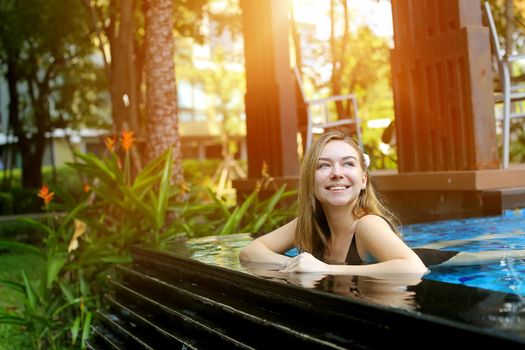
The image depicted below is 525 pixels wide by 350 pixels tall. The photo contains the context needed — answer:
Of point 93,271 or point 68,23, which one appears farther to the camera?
point 68,23

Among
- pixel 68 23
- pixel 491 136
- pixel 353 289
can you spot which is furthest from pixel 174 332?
pixel 68 23

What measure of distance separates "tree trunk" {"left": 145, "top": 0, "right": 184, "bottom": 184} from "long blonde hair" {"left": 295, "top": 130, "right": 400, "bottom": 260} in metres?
3.65

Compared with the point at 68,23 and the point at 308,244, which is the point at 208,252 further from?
the point at 68,23

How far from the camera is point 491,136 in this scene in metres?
5.70

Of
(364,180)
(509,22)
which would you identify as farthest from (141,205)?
(509,22)

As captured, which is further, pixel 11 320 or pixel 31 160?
pixel 31 160

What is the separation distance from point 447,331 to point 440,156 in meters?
4.40

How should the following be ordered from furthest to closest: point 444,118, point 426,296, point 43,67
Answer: point 43,67
point 444,118
point 426,296

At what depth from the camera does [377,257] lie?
3.14 meters

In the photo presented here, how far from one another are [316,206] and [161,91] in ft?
12.9

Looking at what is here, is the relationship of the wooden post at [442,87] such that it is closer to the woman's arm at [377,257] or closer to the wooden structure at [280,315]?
the woman's arm at [377,257]

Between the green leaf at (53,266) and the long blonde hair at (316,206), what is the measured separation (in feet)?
6.68

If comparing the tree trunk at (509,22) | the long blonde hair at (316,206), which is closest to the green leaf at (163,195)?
the long blonde hair at (316,206)

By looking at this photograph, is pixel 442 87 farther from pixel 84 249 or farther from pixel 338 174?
pixel 84 249
